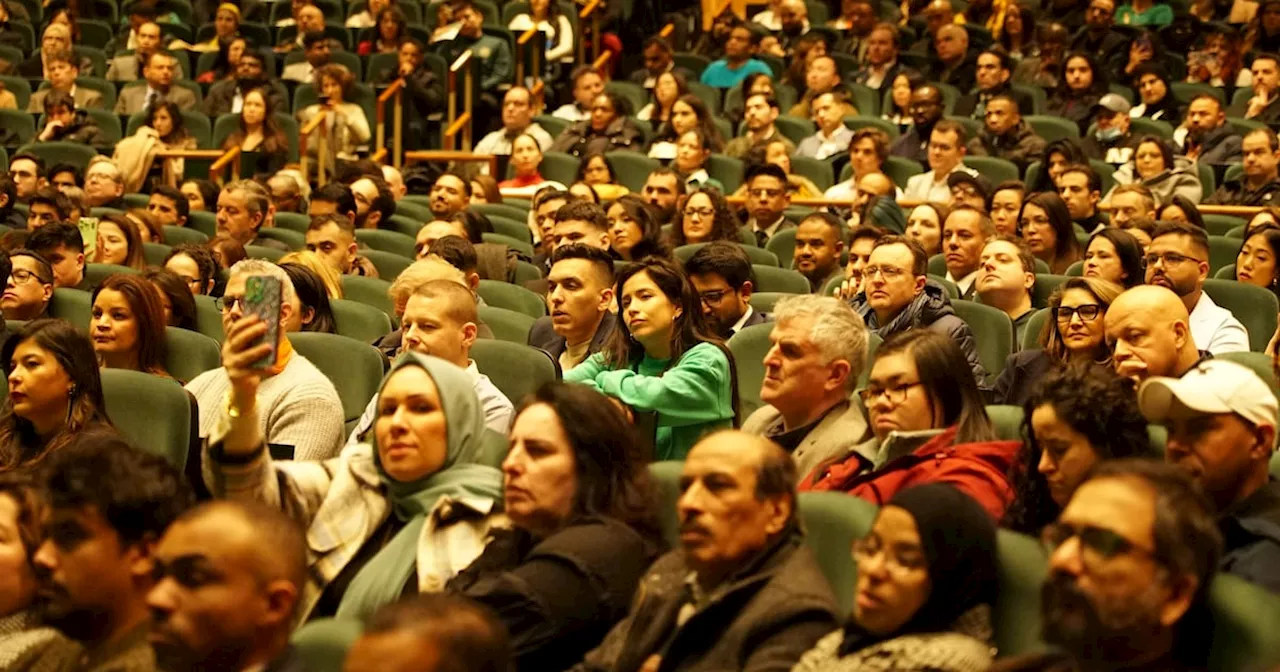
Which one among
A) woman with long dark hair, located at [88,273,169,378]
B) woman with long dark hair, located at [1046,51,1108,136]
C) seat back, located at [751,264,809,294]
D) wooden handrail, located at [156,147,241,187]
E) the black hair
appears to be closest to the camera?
woman with long dark hair, located at [88,273,169,378]

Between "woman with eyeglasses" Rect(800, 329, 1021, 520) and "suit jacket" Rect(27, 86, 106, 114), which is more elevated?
"woman with eyeglasses" Rect(800, 329, 1021, 520)

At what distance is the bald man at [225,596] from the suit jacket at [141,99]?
22.8 feet

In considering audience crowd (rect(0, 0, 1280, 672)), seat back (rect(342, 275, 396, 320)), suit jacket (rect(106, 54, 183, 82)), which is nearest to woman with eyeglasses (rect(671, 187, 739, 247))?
audience crowd (rect(0, 0, 1280, 672))

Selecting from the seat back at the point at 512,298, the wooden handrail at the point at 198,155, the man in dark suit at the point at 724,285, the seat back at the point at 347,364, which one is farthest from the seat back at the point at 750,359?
the wooden handrail at the point at 198,155

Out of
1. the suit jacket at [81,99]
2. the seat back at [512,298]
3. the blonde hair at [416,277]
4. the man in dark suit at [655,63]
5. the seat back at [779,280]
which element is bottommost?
the suit jacket at [81,99]

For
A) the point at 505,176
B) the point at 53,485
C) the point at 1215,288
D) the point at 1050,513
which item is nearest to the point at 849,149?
the point at 505,176

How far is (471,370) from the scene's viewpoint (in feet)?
11.6

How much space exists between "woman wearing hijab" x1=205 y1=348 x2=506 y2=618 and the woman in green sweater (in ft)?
2.49

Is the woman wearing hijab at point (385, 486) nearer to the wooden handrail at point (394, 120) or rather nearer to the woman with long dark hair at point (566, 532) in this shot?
the woman with long dark hair at point (566, 532)

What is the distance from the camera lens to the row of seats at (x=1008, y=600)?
2039 mm

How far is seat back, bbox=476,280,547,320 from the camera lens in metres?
4.81

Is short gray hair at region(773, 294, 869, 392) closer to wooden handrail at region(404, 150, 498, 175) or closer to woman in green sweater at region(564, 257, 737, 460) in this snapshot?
woman in green sweater at region(564, 257, 737, 460)

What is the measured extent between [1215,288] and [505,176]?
4.06 metres

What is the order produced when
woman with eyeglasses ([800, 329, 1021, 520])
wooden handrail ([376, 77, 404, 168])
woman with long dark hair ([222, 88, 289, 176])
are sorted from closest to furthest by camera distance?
woman with eyeglasses ([800, 329, 1021, 520]) < woman with long dark hair ([222, 88, 289, 176]) < wooden handrail ([376, 77, 404, 168])
